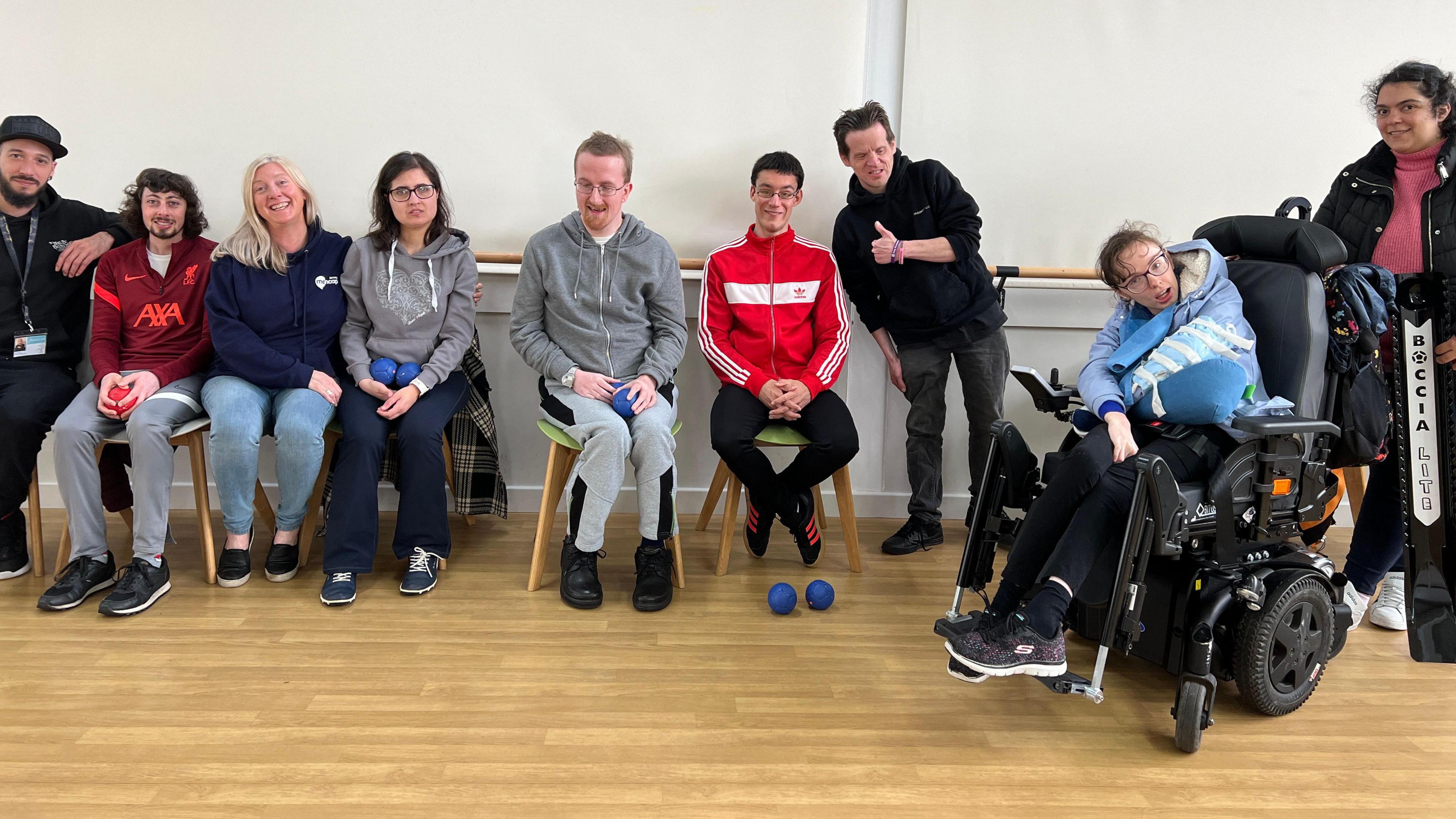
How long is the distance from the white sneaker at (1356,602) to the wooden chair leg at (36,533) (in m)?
3.43

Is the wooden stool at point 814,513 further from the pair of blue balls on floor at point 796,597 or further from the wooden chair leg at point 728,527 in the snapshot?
the pair of blue balls on floor at point 796,597

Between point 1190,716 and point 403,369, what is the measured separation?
82.8 inches

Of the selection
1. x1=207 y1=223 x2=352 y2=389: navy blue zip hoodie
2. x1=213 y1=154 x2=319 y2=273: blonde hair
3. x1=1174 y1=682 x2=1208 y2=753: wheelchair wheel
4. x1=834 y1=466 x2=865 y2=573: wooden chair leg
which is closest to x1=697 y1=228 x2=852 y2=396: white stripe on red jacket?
x1=834 y1=466 x2=865 y2=573: wooden chair leg

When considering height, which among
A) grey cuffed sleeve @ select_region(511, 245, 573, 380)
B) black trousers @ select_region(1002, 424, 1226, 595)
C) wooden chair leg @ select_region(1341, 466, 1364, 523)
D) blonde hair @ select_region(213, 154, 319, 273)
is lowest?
wooden chair leg @ select_region(1341, 466, 1364, 523)

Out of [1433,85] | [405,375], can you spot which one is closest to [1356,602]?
[1433,85]

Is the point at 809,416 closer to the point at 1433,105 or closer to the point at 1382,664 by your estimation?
the point at 1382,664

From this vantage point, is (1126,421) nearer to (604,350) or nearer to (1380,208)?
(1380,208)

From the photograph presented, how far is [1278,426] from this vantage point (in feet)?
5.35

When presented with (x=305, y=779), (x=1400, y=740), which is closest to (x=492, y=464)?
(x=305, y=779)

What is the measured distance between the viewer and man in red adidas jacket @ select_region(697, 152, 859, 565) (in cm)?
250

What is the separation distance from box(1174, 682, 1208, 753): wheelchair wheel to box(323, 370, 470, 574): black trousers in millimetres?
→ 1839


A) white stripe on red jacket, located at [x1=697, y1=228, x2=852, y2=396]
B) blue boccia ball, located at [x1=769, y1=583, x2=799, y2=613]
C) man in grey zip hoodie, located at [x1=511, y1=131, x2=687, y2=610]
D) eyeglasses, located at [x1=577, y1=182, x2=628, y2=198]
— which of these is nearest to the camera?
blue boccia ball, located at [x1=769, y1=583, x2=799, y2=613]

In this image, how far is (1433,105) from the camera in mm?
2086

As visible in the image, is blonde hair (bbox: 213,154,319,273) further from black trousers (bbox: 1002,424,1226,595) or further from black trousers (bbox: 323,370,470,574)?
black trousers (bbox: 1002,424,1226,595)
